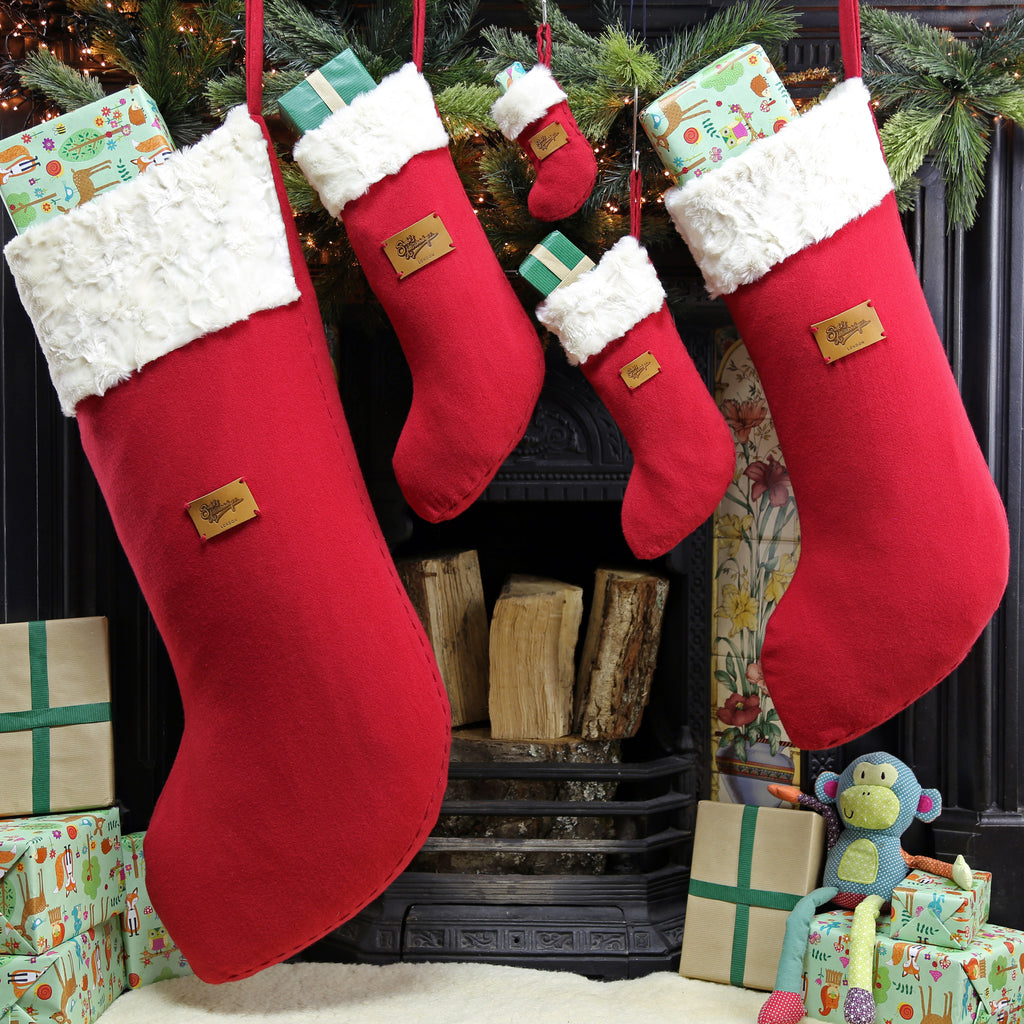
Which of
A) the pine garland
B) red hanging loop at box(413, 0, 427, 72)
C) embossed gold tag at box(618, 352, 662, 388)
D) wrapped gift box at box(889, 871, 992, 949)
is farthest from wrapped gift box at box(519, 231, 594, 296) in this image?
wrapped gift box at box(889, 871, 992, 949)

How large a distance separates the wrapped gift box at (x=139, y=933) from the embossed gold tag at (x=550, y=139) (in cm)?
125

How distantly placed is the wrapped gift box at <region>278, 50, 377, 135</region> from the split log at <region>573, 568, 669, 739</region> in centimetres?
91

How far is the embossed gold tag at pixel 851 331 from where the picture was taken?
1128 mm

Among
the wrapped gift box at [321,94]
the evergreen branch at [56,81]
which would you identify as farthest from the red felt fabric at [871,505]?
the evergreen branch at [56,81]

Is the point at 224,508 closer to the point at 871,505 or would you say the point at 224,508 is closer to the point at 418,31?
the point at 418,31

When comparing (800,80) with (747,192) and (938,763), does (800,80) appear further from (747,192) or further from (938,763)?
(938,763)

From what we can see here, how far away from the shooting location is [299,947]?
104cm

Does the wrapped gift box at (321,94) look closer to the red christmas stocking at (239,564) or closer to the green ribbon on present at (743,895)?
the red christmas stocking at (239,564)

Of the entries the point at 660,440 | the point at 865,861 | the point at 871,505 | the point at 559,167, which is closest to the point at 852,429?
the point at 871,505

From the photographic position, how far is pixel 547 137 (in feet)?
3.79

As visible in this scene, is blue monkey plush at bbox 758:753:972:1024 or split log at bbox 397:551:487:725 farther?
split log at bbox 397:551:487:725

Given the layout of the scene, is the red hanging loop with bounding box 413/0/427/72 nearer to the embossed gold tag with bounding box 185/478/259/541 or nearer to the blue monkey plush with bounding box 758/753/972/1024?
the embossed gold tag with bounding box 185/478/259/541

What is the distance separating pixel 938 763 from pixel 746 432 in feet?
2.15

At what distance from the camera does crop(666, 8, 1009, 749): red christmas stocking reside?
3.64 feet
